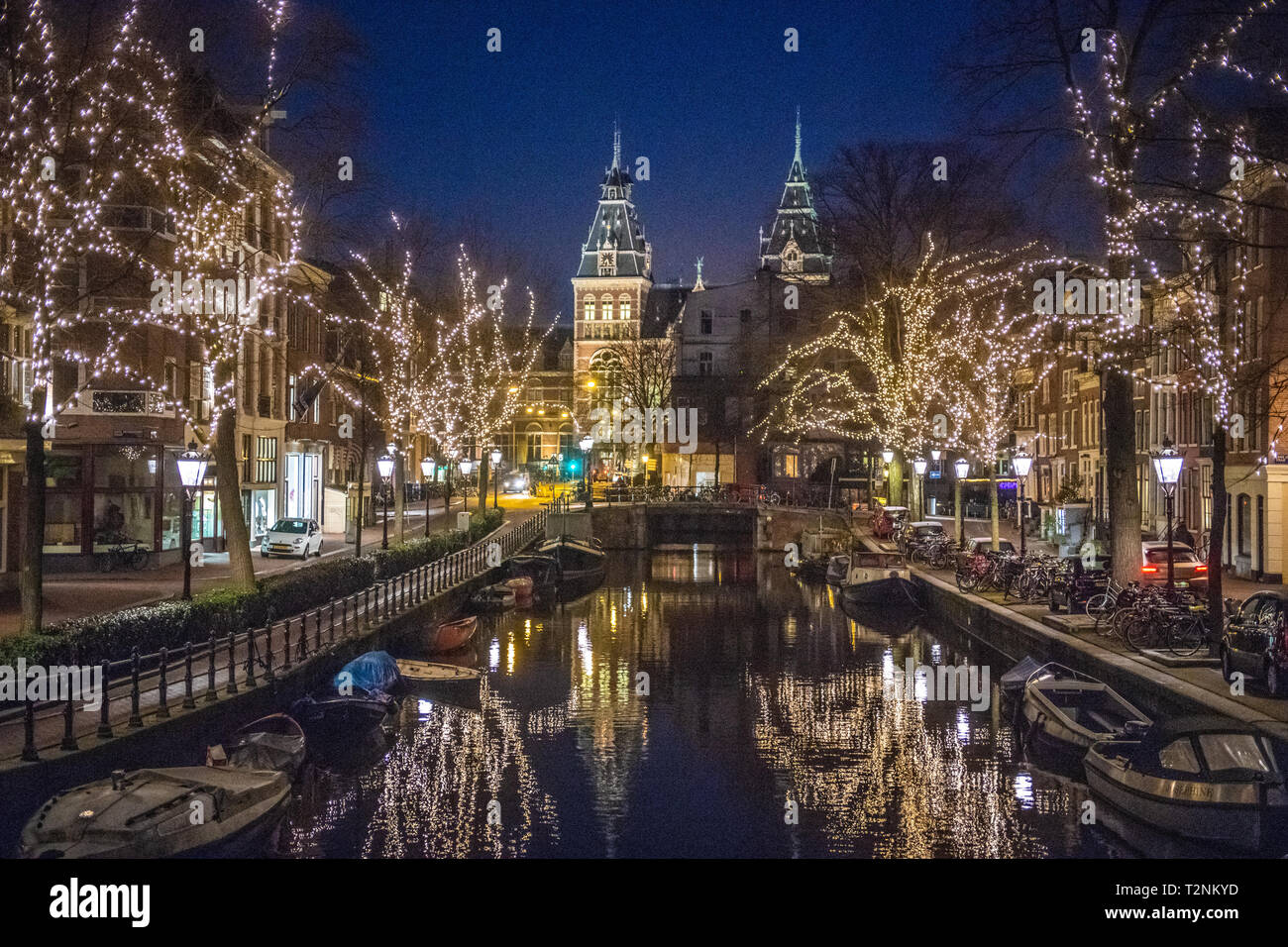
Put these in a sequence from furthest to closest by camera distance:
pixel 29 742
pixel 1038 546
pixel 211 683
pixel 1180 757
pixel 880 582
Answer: pixel 1038 546 → pixel 880 582 → pixel 211 683 → pixel 1180 757 → pixel 29 742

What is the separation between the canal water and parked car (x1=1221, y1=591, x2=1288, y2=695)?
3.23m

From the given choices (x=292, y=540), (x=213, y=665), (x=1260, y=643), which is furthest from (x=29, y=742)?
(x=292, y=540)


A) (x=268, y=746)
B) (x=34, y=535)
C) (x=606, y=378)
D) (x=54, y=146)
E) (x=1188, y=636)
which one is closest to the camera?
(x=268, y=746)

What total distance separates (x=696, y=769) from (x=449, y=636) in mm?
13380

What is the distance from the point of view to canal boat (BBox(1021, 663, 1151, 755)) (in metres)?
19.5

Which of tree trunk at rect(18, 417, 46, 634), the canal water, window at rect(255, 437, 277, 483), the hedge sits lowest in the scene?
the canal water

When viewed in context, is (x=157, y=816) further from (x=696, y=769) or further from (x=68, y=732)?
(x=696, y=769)

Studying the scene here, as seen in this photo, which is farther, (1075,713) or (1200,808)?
(1075,713)

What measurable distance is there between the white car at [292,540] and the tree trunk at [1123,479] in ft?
89.3

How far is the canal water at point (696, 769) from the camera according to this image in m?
16.7

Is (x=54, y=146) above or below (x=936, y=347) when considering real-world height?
above

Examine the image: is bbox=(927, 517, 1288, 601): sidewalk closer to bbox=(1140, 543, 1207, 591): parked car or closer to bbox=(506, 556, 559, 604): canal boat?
bbox=(1140, 543, 1207, 591): parked car

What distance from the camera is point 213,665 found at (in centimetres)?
1928

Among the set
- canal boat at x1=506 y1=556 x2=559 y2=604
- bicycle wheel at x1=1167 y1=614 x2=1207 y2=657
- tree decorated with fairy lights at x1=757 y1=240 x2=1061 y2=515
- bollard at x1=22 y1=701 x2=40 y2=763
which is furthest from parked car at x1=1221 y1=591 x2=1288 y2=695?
canal boat at x1=506 y1=556 x2=559 y2=604
